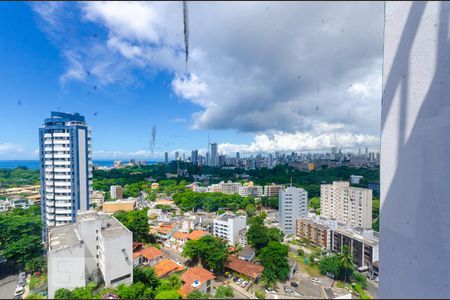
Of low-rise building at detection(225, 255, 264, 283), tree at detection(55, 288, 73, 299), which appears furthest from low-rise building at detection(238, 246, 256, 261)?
tree at detection(55, 288, 73, 299)

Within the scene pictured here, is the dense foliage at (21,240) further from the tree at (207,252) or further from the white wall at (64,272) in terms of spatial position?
the tree at (207,252)

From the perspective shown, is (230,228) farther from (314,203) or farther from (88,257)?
(314,203)

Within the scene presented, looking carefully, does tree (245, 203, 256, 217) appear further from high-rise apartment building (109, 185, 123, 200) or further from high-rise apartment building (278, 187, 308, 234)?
high-rise apartment building (109, 185, 123, 200)

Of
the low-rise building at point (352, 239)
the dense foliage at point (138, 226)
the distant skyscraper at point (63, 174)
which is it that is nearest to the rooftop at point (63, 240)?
the distant skyscraper at point (63, 174)

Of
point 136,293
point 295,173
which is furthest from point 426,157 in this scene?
point 295,173

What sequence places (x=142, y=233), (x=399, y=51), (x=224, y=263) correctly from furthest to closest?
1. (x=142, y=233)
2. (x=224, y=263)
3. (x=399, y=51)

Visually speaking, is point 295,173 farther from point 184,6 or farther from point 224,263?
point 184,6
